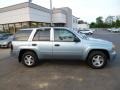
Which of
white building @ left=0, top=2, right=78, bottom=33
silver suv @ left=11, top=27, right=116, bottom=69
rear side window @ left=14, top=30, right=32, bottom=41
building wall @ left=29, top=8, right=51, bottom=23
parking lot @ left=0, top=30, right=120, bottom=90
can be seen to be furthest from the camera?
building wall @ left=29, top=8, right=51, bottom=23

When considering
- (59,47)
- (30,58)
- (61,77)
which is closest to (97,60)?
(59,47)

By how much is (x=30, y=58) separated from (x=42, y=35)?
3.94 feet

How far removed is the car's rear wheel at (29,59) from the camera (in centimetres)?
656

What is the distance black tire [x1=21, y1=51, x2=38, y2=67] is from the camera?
656 cm

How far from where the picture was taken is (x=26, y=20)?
25.8 meters

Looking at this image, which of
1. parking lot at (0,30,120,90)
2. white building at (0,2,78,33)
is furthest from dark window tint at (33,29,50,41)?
white building at (0,2,78,33)

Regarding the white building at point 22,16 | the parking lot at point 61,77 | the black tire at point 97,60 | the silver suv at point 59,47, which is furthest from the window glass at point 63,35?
the white building at point 22,16

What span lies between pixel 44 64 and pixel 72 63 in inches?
52.8

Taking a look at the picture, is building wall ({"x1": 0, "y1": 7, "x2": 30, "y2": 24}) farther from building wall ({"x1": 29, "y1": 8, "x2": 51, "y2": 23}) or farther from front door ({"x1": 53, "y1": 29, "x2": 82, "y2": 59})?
front door ({"x1": 53, "y1": 29, "x2": 82, "y2": 59})

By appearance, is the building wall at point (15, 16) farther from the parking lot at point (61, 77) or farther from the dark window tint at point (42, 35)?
the parking lot at point (61, 77)

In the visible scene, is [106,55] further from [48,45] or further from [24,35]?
[24,35]

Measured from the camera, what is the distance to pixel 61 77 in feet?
17.1

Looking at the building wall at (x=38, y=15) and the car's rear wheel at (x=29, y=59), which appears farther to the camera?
the building wall at (x=38, y=15)

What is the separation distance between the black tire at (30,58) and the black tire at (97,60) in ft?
7.79
